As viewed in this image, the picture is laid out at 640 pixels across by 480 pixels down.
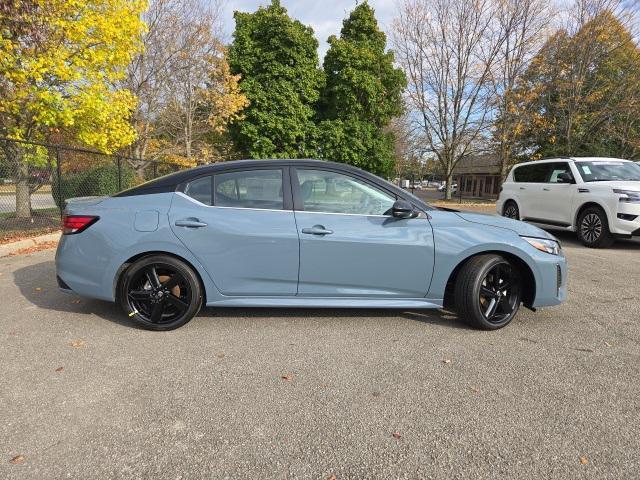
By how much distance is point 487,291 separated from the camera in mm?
3781

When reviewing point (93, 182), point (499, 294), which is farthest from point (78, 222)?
point (93, 182)

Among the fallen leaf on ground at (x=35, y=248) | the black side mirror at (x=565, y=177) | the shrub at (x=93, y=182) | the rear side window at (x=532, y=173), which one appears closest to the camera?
the fallen leaf on ground at (x=35, y=248)

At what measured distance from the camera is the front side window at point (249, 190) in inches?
146

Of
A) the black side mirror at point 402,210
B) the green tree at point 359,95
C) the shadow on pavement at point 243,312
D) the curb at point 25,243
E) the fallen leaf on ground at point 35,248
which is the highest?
the green tree at point 359,95

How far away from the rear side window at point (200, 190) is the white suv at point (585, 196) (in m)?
7.84

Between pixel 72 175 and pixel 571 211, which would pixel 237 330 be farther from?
pixel 72 175

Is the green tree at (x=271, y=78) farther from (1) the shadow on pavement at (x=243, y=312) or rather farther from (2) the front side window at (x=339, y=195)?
(2) the front side window at (x=339, y=195)

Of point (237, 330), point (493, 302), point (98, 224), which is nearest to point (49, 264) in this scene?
point (98, 224)

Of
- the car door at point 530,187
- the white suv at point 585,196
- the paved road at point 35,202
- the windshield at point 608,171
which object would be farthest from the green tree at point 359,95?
the windshield at point 608,171

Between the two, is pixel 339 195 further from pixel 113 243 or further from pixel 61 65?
pixel 61 65

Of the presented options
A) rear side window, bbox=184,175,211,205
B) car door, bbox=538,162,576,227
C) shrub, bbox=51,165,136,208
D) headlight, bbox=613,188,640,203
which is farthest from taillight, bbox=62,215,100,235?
car door, bbox=538,162,576,227

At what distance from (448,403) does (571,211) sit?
7.94 m

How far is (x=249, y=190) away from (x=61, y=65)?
24.1 ft

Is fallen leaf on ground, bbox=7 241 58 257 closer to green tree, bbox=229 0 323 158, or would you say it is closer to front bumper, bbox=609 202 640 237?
front bumper, bbox=609 202 640 237
